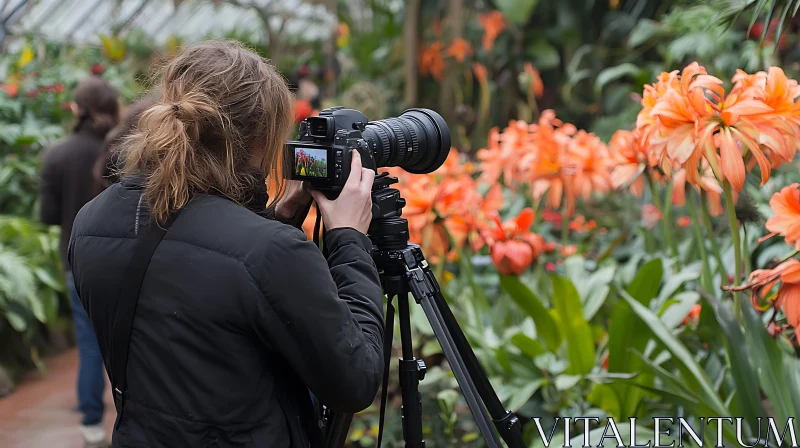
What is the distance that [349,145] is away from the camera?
1.25 m

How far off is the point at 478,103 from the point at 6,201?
388cm

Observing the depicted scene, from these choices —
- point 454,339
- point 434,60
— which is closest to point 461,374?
point 454,339

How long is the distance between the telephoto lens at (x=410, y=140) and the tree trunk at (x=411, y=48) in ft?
16.4

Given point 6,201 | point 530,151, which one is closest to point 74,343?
point 6,201

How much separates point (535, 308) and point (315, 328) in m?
1.38

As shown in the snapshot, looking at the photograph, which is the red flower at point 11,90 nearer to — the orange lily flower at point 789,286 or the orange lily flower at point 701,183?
the orange lily flower at point 701,183

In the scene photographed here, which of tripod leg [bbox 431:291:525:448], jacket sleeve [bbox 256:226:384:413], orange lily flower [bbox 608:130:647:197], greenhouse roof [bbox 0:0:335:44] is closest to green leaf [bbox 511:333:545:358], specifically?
orange lily flower [bbox 608:130:647:197]

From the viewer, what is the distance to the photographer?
0.99m

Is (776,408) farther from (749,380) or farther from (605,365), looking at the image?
(605,365)

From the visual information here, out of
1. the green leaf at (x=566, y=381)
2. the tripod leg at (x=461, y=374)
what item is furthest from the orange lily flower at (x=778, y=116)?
the green leaf at (x=566, y=381)

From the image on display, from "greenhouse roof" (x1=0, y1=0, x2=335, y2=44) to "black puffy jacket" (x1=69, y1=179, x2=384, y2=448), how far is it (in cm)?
691

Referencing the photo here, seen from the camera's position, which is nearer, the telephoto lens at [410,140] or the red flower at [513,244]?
the telephoto lens at [410,140]

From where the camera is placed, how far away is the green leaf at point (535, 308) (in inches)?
87.3

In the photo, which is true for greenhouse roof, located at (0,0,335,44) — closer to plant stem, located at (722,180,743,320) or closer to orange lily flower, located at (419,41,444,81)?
orange lily flower, located at (419,41,444,81)
